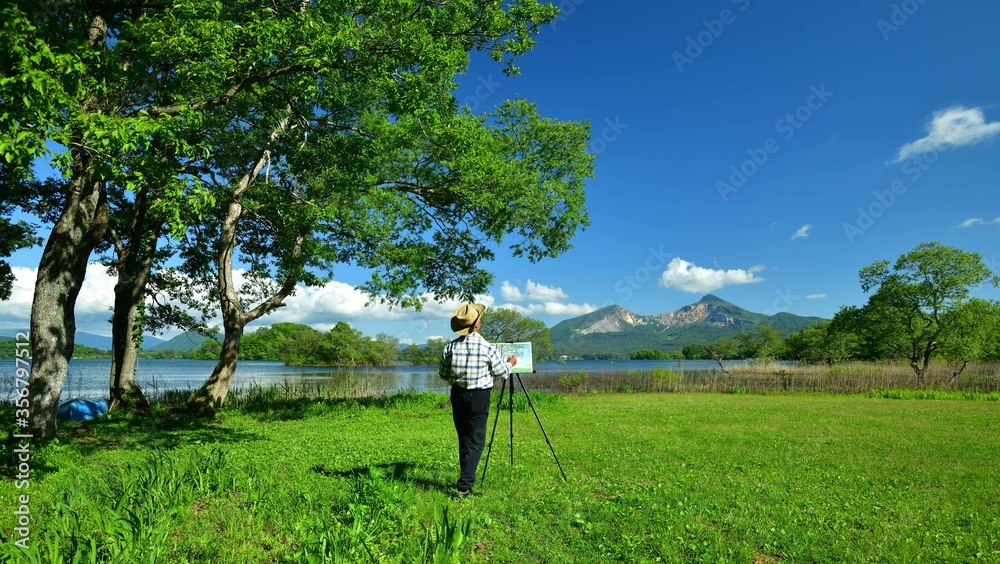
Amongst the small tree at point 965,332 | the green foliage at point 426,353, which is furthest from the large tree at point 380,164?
Result: the green foliage at point 426,353

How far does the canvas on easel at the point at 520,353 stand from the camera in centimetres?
761

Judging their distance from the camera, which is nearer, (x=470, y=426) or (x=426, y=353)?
(x=470, y=426)

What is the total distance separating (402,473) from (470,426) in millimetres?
1793

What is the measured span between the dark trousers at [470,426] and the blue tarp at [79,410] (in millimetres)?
12347

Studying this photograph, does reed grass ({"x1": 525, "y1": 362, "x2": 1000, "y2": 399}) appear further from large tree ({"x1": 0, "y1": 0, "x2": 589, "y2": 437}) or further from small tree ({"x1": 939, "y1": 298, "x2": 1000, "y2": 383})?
large tree ({"x1": 0, "y1": 0, "x2": 589, "y2": 437})

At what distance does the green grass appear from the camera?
405 cm

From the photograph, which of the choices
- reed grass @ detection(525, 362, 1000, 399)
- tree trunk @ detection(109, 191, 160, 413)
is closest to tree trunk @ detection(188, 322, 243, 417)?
tree trunk @ detection(109, 191, 160, 413)

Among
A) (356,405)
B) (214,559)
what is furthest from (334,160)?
(356,405)

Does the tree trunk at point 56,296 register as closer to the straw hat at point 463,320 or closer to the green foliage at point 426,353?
the straw hat at point 463,320

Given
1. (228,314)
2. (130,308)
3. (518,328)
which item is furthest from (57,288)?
(518,328)

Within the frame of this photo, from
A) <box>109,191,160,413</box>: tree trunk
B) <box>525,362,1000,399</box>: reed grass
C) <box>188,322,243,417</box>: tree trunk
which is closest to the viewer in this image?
<box>109,191,160,413</box>: tree trunk

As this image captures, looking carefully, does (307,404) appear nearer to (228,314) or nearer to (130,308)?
(228,314)

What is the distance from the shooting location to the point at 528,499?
5.80 meters

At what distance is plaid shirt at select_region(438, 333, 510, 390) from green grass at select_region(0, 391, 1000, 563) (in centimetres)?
124
